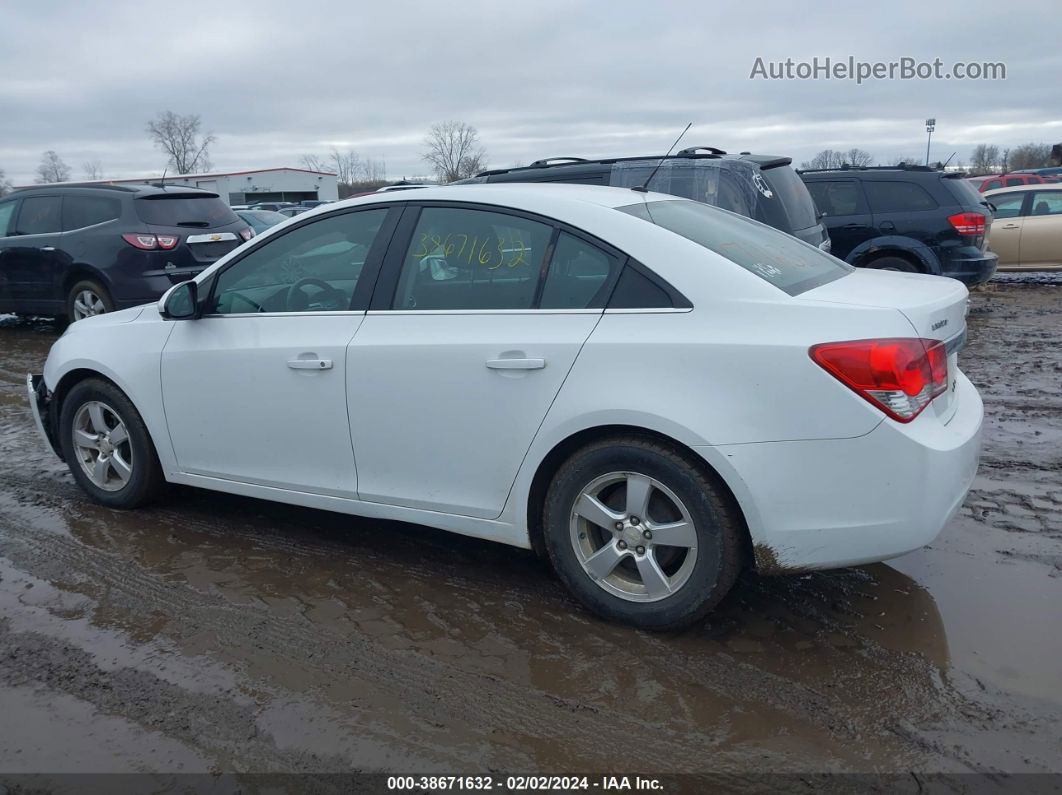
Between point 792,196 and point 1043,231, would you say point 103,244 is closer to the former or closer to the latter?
point 792,196

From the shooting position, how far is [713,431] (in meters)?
3.07

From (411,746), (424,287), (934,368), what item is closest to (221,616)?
(411,746)

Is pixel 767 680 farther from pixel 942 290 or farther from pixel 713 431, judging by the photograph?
pixel 942 290

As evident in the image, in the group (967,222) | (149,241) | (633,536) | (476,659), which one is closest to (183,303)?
(476,659)

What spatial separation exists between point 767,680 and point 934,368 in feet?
3.95

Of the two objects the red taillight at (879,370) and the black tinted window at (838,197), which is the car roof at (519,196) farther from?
the black tinted window at (838,197)

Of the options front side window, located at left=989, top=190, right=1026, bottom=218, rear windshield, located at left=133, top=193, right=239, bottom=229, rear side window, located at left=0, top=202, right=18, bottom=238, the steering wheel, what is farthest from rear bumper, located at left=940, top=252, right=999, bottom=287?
rear side window, located at left=0, top=202, right=18, bottom=238

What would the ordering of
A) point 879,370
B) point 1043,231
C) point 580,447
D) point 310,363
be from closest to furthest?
point 879,370, point 580,447, point 310,363, point 1043,231

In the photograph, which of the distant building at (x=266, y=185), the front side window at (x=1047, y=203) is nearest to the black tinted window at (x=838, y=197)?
the front side window at (x=1047, y=203)

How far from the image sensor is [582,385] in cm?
328

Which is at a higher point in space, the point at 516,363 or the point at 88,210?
the point at 88,210

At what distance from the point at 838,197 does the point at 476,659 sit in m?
8.86

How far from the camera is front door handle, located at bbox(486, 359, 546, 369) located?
11.0 ft

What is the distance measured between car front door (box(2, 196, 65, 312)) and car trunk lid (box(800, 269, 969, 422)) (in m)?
9.18
